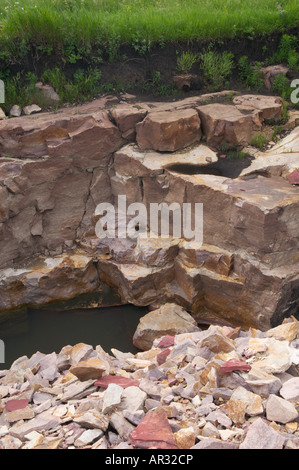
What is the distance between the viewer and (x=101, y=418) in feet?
9.82

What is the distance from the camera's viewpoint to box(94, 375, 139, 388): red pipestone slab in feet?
11.5

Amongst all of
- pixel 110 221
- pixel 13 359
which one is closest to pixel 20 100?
pixel 110 221

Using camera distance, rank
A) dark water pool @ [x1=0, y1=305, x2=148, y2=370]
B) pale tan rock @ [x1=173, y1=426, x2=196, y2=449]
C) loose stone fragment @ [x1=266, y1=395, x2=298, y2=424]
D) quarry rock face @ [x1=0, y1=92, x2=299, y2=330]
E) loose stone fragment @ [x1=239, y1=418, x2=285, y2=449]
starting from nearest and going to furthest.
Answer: loose stone fragment @ [x1=239, y1=418, x2=285, y2=449] < pale tan rock @ [x1=173, y1=426, x2=196, y2=449] < loose stone fragment @ [x1=266, y1=395, x2=298, y2=424] < quarry rock face @ [x1=0, y1=92, x2=299, y2=330] < dark water pool @ [x1=0, y1=305, x2=148, y2=370]

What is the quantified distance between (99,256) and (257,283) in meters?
2.26

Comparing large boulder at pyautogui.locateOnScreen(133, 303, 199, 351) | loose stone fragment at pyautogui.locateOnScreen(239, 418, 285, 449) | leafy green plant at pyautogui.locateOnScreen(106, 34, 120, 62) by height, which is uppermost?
leafy green plant at pyautogui.locateOnScreen(106, 34, 120, 62)

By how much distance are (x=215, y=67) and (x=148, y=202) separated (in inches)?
95.0

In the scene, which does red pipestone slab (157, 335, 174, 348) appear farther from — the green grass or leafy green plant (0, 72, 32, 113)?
the green grass

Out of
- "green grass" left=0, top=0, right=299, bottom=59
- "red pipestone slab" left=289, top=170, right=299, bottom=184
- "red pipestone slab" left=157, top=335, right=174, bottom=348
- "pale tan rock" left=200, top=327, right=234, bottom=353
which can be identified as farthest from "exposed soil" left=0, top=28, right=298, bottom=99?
"pale tan rock" left=200, top=327, right=234, bottom=353

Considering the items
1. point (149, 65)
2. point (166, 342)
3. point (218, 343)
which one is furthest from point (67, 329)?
point (149, 65)

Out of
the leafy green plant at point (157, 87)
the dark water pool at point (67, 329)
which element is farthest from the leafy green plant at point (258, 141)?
the dark water pool at point (67, 329)

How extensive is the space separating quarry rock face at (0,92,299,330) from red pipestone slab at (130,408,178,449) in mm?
2596

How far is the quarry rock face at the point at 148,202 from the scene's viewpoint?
5262mm
